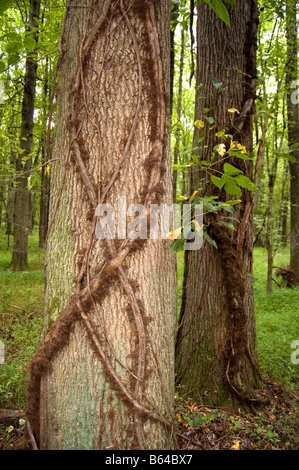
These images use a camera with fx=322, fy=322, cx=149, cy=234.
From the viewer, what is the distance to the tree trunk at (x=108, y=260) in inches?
67.4

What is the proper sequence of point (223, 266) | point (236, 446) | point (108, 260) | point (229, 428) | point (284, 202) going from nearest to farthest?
point (108, 260), point (236, 446), point (229, 428), point (223, 266), point (284, 202)

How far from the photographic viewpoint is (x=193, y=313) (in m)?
3.21

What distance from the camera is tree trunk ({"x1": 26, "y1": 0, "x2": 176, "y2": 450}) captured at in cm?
171

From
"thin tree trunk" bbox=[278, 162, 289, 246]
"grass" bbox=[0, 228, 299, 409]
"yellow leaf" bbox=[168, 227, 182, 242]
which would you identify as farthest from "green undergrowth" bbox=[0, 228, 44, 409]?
"thin tree trunk" bbox=[278, 162, 289, 246]

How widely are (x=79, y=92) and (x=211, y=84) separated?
1897 mm

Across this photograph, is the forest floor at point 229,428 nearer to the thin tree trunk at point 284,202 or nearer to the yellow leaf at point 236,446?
the yellow leaf at point 236,446

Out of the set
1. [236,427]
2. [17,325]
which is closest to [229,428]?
[236,427]

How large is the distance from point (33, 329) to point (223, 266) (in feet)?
11.5

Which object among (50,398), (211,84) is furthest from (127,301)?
(211,84)

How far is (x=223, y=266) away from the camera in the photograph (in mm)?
3053

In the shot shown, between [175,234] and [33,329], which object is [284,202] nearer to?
[33,329]

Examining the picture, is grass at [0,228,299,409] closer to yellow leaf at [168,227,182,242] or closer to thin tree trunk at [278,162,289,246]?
yellow leaf at [168,227,182,242]

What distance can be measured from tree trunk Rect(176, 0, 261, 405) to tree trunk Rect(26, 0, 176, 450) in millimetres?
1228
